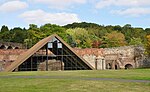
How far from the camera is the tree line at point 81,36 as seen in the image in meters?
93.9

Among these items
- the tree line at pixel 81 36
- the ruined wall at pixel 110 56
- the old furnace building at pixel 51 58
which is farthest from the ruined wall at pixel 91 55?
the tree line at pixel 81 36

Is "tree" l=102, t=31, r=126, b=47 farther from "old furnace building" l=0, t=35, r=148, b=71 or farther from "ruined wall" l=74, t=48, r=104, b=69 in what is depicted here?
"old furnace building" l=0, t=35, r=148, b=71

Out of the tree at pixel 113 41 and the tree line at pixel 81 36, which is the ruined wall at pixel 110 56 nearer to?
the tree line at pixel 81 36

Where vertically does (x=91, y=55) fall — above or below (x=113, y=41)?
below

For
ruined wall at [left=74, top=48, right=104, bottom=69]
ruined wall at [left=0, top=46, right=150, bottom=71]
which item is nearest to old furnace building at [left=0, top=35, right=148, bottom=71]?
ruined wall at [left=0, top=46, right=150, bottom=71]

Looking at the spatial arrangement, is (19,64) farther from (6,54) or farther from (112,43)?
(112,43)

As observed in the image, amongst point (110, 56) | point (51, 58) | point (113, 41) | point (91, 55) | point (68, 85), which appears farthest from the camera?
point (113, 41)

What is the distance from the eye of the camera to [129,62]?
206ft

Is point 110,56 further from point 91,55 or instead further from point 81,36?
point 81,36

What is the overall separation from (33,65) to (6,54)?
15.1 metres

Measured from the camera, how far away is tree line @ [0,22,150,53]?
3698 inches

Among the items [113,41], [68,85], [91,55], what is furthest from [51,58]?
[113,41]

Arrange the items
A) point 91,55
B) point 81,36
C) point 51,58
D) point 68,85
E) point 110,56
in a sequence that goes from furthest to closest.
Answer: point 81,36 → point 110,56 → point 91,55 → point 51,58 → point 68,85

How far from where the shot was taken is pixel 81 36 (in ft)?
365
